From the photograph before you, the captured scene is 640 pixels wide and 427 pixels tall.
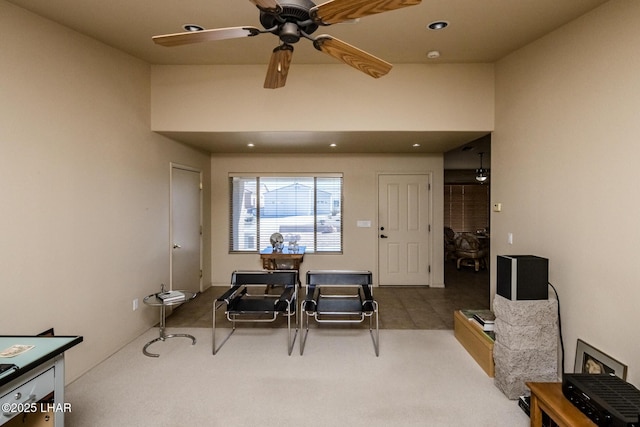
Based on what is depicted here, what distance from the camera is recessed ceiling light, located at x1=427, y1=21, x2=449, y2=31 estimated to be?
8.46 feet

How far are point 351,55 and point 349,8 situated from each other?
417 millimetres

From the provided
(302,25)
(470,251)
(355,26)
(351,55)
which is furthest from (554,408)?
(470,251)

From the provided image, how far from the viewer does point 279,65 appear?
1973 millimetres

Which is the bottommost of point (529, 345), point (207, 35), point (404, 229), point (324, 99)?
point (529, 345)

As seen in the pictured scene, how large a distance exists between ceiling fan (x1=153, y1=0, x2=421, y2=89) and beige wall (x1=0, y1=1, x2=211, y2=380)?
55.0 inches

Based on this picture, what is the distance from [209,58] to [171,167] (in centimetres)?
149

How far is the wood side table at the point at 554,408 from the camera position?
1.65 meters

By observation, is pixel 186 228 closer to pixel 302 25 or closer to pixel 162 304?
pixel 162 304

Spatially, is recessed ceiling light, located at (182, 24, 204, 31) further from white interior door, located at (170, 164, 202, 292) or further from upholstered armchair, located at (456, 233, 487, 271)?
upholstered armchair, located at (456, 233, 487, 271)

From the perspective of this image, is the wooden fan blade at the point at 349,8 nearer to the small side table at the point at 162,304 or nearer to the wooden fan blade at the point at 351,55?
the wooden fan blade at the point at 351,55

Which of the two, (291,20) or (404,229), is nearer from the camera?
(291,20)

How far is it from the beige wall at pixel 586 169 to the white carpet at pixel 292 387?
963mm

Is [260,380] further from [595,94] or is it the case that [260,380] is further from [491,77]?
[491,77]

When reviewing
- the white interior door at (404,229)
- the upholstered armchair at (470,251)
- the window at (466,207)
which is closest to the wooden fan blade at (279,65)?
the white interior door at (404,229)
